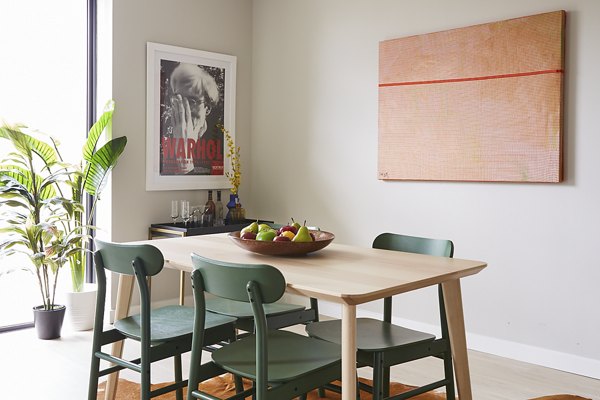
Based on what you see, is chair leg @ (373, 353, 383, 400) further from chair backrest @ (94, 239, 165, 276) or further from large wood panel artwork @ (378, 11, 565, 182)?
large wood panel artwork @ (378, 11, 565, 182)

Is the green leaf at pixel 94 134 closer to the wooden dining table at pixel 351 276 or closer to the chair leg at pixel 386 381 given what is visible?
the wooden dining table at pixel 351 276

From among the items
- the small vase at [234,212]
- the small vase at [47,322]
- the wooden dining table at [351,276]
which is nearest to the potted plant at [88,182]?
the small vase at [47,322]

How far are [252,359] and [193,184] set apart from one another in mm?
2894

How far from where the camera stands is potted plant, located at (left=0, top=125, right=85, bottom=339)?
13.2 ft

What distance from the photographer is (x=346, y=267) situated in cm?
253

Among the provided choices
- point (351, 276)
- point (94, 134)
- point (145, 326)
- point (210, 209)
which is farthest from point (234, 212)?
point (351, 276)

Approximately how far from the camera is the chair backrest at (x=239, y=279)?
213cm

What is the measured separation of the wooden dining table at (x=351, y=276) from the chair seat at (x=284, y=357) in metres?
0.23

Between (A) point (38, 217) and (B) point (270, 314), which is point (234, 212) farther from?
(B) point (270, 314)

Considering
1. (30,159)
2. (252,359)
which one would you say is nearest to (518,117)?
(252,359)

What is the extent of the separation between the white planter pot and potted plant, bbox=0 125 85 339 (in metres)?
0.08

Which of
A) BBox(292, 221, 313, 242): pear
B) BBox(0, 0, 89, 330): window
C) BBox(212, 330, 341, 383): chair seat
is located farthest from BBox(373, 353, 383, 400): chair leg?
BBox(0, 0, 89, 330): window

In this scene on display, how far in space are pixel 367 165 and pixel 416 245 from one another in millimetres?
1648

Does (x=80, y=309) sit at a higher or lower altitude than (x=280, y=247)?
lower
